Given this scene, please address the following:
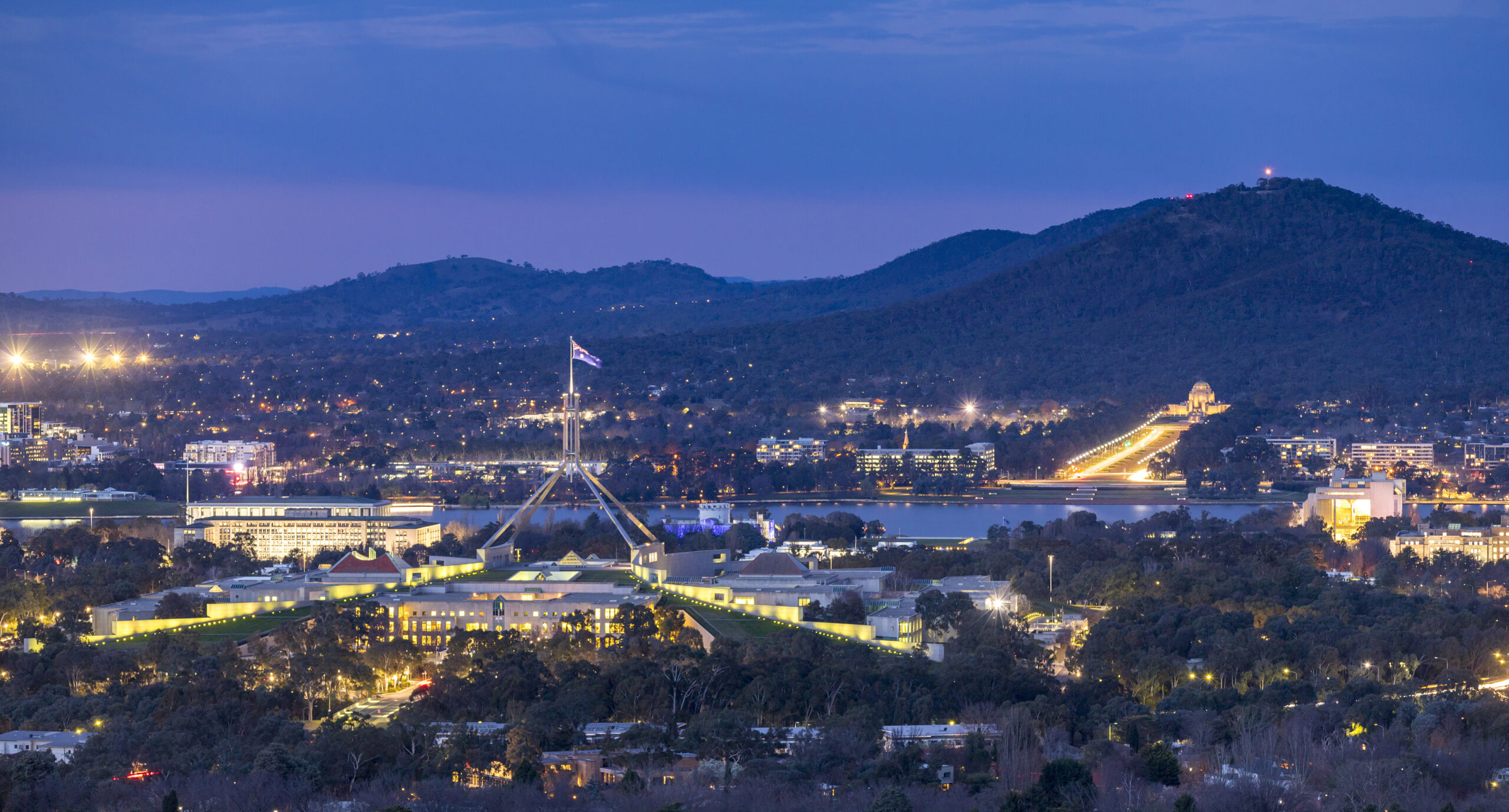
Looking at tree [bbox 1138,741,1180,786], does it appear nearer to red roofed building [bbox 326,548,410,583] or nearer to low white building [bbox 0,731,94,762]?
low white building [bbox 0,731,94,762]

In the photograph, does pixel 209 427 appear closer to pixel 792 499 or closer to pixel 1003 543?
pixel 792 499

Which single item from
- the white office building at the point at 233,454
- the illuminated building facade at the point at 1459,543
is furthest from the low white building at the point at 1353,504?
the white office building at the point at 233,454

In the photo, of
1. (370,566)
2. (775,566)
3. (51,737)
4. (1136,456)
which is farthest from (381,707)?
(1136,456)

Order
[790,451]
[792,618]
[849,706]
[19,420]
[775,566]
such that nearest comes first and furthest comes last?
1. [849,706]
2. [792,618]
3. [775,566]
4. [790,451]
5. [19,420]

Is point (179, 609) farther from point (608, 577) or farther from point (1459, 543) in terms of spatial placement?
point (1459, 543)

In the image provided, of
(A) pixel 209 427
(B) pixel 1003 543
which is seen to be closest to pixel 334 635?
(B) pixel 1003 543

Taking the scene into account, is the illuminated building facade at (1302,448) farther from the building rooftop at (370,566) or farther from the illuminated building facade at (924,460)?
the building rooftop at (370,566)
